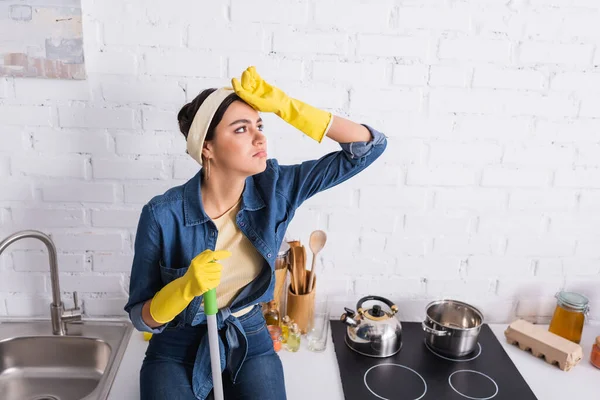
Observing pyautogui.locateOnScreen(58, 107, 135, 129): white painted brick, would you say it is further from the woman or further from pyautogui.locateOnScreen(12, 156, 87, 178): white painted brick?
the woman

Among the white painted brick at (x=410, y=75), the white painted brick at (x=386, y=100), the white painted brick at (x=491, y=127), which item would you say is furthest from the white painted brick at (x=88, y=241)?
the white painted brick at (x=491, y=127)

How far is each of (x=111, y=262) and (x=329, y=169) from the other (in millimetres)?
737

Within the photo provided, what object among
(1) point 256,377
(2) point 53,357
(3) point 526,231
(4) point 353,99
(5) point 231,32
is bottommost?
(2) point 53,357

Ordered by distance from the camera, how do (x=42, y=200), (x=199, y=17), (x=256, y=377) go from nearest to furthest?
1. (x=256, y=377)
2. (x=199, y=17)
3. (x=42, y=200)

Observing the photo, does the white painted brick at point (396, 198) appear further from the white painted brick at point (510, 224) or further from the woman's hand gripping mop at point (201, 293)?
the woman's hand gripping mop at point (201, 293)

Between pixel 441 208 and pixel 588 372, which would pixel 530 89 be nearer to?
pixel 441 208

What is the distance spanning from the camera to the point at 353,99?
148 cm

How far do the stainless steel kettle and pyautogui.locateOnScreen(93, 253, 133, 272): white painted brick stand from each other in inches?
25.5

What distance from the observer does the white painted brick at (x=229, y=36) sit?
1.40 meters

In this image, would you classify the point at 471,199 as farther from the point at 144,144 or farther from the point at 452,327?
the point at 144,144

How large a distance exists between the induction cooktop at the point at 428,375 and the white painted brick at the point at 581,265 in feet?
1.15

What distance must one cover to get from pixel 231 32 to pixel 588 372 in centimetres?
133

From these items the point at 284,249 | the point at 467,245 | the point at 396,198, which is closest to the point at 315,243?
the point at 284,249

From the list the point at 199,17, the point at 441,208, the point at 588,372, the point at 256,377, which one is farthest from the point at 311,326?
the point at 199,17
